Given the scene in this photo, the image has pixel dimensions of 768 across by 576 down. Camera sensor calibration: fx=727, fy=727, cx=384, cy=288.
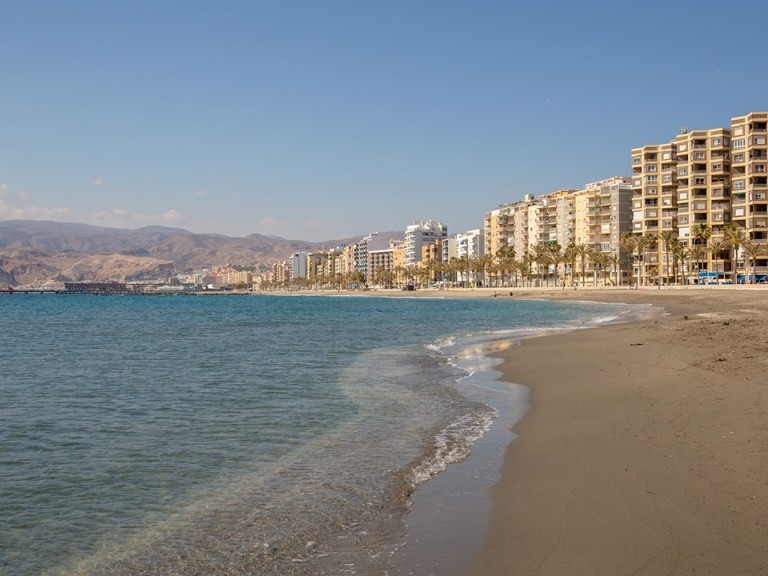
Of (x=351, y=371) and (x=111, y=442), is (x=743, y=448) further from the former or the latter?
(x=351, y=371)

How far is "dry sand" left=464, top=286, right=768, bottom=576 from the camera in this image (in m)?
6.41

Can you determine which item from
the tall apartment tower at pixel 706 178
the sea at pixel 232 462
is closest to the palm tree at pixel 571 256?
the tall apartment tower at pixel 706 178

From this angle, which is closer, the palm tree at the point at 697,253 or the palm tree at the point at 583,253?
the palm tree at the point at 697,253

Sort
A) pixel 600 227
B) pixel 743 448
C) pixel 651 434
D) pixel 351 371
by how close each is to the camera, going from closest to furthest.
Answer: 1. pixel 743 448
2. pixel 651 434
3. pixel 351 371
4. pixel 600 227

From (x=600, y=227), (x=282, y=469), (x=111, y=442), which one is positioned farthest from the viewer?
(x=600, y=227)

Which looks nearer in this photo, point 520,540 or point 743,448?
point 520,540

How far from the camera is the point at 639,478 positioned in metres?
8.85

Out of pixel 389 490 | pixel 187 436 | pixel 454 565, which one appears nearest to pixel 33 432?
pixel 187 436

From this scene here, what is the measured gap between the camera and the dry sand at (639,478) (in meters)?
6.41

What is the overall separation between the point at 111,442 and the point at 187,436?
49.8 inches

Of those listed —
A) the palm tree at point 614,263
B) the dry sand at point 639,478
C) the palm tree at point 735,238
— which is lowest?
the dry sand at point 639,478

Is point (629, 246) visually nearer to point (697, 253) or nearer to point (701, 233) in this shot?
point (697, 253)

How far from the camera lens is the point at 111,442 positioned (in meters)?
12.4

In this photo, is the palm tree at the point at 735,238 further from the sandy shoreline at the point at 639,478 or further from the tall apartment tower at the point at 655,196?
the sandy shoreline at the point at 639,478
